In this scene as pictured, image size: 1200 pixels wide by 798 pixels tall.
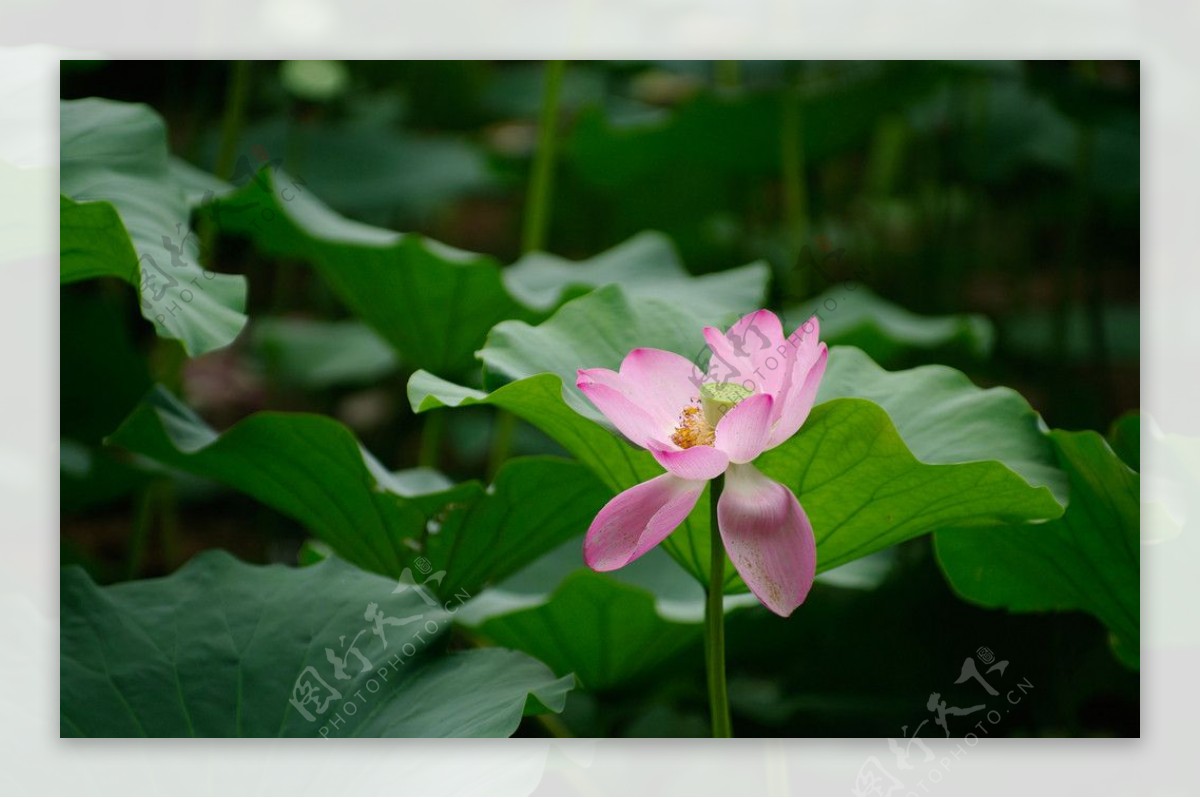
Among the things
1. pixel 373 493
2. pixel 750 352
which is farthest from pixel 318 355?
pixel 750 352

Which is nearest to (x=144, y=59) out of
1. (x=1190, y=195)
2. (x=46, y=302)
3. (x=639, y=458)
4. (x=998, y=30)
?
(x=46, y=302)

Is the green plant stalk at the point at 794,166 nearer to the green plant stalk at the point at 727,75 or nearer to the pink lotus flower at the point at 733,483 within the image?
the green plant stalk at the point at 727,75

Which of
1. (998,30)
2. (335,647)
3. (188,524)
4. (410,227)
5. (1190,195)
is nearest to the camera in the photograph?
(335,647)

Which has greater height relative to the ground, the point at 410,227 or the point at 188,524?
the point at 410,227

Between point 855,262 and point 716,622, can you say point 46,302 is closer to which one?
point 716,622

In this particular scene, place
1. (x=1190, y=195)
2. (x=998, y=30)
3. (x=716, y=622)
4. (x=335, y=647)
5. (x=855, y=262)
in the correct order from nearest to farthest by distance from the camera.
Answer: (x=716, y=622) < (x=335, y=647) < (x=1190, y=195) < (x=998, y=30) < (x=855, y=262)

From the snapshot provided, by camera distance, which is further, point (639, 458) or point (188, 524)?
point (188, 524)
